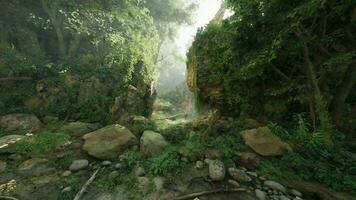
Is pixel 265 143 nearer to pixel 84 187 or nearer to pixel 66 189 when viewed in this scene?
pixel 84 187

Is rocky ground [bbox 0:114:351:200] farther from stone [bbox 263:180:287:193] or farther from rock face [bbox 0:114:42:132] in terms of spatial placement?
rock face [bbox 0:114:42:132]

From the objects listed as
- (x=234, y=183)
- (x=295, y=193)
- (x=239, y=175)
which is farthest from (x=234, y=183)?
(x=295, y=193)

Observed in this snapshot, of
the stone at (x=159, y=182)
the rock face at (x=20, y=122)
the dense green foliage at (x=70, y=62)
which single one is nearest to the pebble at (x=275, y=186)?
the stone at (x=159, y=182)

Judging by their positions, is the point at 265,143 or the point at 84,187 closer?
the point at 84,187

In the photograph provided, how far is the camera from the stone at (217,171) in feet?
12.9

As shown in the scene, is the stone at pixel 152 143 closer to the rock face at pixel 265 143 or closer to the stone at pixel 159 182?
the stone at pixel 159 182

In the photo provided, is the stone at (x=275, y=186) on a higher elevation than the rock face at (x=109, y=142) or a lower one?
lower

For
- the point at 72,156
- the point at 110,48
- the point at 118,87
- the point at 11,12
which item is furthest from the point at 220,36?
the point at 11,12

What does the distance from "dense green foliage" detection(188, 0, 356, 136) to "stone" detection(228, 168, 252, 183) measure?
1.92 metres

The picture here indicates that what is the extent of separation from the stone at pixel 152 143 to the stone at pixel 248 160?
180 cm

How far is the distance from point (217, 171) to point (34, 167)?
3.94 m

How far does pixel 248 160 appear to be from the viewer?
4.41 metres

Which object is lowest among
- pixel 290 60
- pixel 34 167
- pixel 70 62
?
pixel 34 167

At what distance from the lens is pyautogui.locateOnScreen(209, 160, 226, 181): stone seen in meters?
3.92
